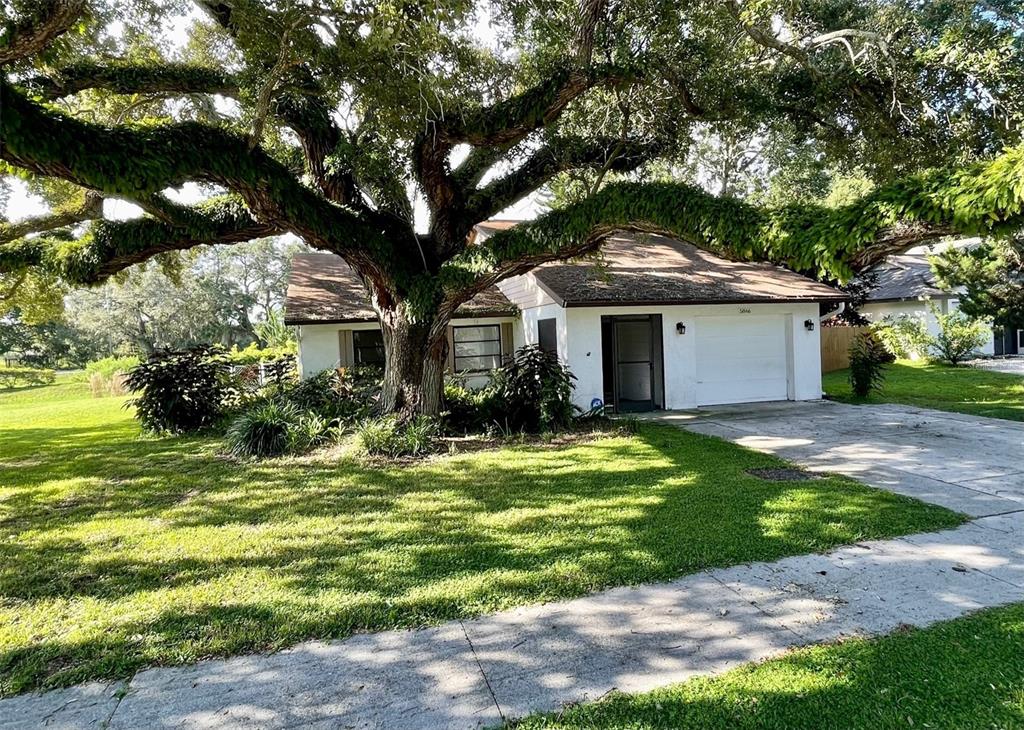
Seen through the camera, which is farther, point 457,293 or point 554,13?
point 457,293

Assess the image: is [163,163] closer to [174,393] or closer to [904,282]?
[174,393]

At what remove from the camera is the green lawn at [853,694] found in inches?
102

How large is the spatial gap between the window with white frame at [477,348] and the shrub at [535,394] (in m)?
3.70

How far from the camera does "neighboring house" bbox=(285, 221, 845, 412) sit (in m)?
12.4

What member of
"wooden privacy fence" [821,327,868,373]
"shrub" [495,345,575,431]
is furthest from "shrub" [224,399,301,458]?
"wooden privacy fence" [821,327,868,373]

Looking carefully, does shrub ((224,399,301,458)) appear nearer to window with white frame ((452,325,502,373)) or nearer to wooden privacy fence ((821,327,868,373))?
window with white frame ((452,325,502,373))

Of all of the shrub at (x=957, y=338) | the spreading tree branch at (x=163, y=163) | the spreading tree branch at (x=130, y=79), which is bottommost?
the shrub at (x=957, y=338)

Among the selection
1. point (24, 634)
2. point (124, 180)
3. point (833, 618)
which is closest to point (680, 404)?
point (833, 618)

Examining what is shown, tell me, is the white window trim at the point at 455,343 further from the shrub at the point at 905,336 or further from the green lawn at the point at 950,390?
the shrub at the point at 905,336

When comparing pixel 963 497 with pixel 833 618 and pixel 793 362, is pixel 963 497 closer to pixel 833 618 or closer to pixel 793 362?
pixel 833 618

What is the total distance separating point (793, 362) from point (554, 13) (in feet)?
31.2

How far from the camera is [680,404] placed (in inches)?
515

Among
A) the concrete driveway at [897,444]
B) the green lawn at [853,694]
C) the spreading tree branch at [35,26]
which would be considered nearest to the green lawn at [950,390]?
the concrete driveway at [897,444]

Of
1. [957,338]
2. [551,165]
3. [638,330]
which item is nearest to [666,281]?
[638,330]
